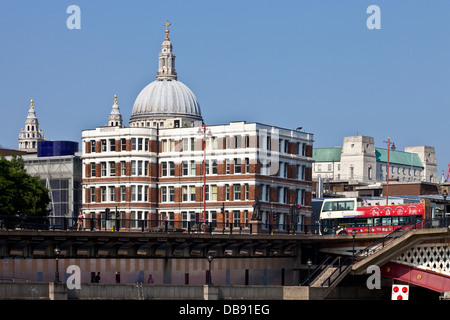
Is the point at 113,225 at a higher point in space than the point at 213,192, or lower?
lower

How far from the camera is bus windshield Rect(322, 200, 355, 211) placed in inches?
4670

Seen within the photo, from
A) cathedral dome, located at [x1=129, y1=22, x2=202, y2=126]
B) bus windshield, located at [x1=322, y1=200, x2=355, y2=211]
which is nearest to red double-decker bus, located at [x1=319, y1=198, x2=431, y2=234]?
bus windshield, located at [x1=322, y1=200, x2=355, y2=211]

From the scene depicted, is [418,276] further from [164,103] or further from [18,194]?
[164,103]

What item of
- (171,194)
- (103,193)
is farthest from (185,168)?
(103,193)

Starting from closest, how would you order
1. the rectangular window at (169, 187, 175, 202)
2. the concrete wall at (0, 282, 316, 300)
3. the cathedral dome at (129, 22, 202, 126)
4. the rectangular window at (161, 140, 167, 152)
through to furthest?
the concrete wall at (0, 282, 316, 300) → the rectangular window at (169, 187, 175, 202) → the rectangular window at (161, 140, 167, 152) → the cathedral dome at (129, 22, 202, 126)

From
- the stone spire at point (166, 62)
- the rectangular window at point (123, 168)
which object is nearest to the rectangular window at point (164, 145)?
the rectangular window at point (123, 168)

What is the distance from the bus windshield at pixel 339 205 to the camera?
11862cm

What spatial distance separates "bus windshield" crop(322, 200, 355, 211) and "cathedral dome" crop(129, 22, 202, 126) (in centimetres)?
5692

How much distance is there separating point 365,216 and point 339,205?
21.0 feet

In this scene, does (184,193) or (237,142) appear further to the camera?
(184,193)

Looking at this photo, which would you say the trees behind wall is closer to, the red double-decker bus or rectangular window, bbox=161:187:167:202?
rectangular window, bbox=161:187:167:202

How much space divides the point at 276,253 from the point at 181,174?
3388 cm

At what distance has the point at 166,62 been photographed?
193m

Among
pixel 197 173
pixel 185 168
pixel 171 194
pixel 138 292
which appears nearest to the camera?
pixel 138 292
